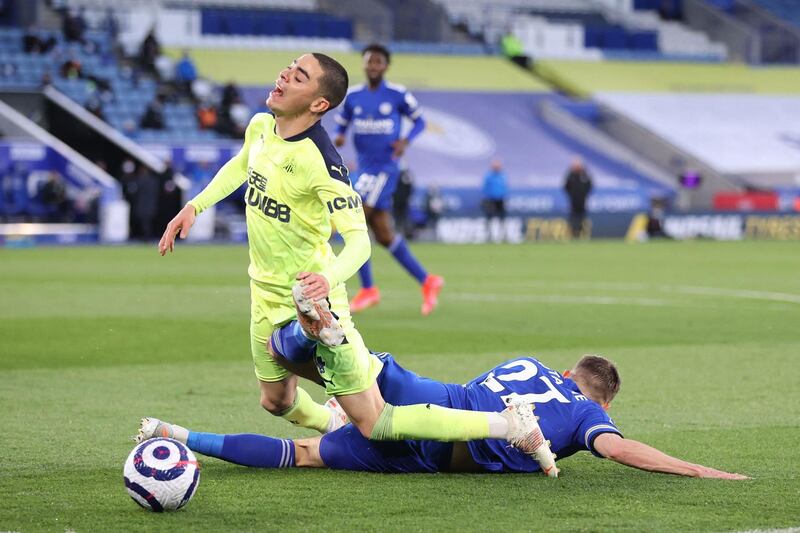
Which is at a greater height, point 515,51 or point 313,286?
point 313,286

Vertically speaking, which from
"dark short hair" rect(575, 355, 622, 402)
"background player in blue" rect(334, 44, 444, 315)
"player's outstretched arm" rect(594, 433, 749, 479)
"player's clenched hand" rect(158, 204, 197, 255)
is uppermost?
"player's clenched hand" rect(158, 204, 197, 255)

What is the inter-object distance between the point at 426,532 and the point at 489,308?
10.4 m

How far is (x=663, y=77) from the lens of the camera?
156ft

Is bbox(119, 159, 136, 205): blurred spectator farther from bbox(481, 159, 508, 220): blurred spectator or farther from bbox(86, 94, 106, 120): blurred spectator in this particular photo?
bbox(481, 159, 508, 220): blurred spectator

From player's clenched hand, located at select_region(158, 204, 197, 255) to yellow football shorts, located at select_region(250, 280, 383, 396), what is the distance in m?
0.40

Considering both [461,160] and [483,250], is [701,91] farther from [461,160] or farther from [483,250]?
[483,250]

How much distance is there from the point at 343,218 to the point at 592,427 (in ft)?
4.51

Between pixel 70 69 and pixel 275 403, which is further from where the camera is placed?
pixel 70 69

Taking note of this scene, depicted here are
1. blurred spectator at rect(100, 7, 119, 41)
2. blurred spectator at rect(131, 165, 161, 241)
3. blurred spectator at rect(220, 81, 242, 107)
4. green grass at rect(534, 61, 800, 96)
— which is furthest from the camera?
green grass at rect(534, 61, 800, 96)

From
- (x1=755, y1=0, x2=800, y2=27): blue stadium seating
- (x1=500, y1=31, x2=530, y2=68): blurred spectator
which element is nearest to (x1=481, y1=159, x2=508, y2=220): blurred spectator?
(x1=500, y1=31, x2=530, y2=68): blurred spectator

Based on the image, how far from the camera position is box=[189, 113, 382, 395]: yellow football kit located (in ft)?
19.6

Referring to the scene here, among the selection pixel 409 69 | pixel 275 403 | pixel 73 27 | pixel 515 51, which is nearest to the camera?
pixel 275 403

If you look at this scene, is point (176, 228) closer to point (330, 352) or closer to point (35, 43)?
point (330, 352)

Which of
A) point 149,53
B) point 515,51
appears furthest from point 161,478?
point 515,51
